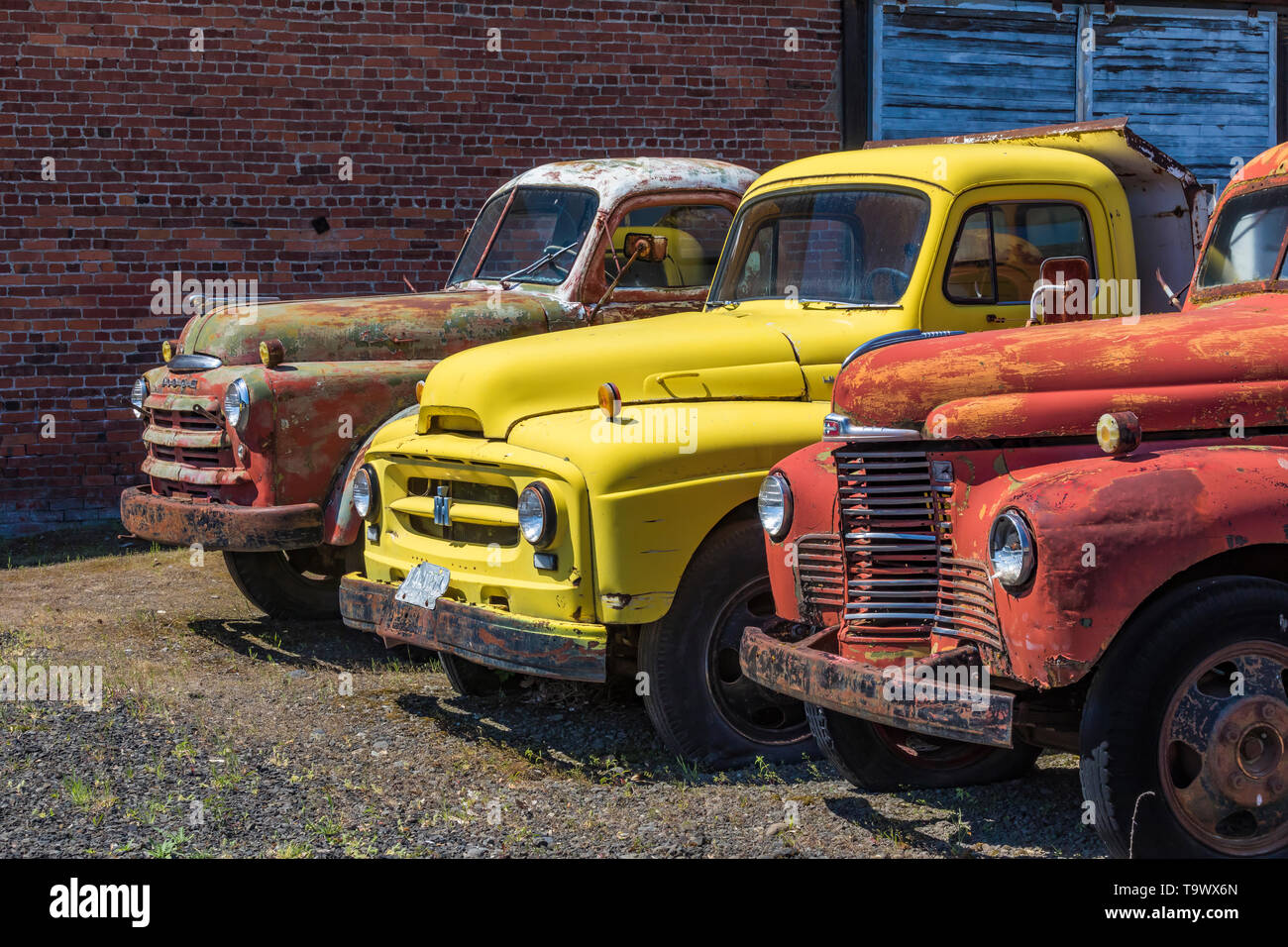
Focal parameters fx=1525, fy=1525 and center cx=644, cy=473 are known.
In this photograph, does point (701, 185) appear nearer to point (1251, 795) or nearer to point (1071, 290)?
point (1071, 290)

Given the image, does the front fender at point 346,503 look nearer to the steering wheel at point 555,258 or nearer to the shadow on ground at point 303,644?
the shadow on ground at point 303,644

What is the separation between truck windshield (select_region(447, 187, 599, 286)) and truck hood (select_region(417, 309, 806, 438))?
164 cm

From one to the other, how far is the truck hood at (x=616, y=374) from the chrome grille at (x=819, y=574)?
1227 mm

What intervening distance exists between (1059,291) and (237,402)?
367 centimetres

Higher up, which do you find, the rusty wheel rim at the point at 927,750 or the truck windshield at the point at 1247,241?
the truck windshield at the point at 1247,241

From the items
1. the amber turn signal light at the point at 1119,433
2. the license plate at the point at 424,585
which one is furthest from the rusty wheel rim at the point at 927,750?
the license plate at the point at 424,585

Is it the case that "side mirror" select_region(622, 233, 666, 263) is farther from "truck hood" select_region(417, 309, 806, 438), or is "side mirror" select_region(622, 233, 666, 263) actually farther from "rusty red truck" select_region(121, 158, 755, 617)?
"truck hood" select_region(417, 309, 806, 438)

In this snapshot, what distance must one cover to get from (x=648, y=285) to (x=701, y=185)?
62 cm

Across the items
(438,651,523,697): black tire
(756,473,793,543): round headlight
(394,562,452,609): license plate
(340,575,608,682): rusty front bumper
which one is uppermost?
(756,473,793,543): round headlight

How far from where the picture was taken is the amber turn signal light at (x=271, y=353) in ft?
23.1

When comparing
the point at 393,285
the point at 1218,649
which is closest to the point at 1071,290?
the point at 1218,649

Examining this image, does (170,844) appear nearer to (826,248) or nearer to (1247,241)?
(826,248)

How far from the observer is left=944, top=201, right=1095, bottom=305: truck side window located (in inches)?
223
